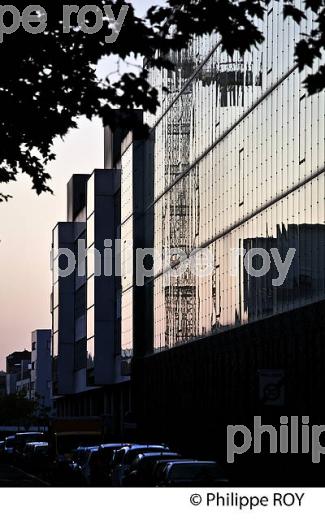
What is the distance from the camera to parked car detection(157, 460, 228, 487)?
28.4m

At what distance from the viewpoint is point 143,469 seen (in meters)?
34.1

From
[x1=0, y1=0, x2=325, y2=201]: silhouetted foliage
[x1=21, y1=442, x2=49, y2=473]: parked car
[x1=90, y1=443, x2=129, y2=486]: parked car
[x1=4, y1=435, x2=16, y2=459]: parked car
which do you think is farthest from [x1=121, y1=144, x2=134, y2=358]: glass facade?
[x1=0, y1=0, x2=325, y2=201]: silhouetted foliage

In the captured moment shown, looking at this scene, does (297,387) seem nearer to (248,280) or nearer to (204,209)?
(248,280)

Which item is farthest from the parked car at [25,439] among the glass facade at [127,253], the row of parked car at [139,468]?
the row of parked car at [139,468]

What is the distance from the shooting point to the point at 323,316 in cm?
4453

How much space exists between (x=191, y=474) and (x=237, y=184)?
99.0 ft

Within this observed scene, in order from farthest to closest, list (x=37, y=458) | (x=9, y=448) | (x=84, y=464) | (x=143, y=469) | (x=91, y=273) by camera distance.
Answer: (x=9, y=448)
(x=91, y=273)
(x=37, y=458)
(x=84, y=464)
(x=143, y=469)

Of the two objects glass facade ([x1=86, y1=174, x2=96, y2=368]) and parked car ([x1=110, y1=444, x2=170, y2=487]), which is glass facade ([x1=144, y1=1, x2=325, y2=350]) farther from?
glass facade ([x1=86, y1=174, x2=96, y2=368])

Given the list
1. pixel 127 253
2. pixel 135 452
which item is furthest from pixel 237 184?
pixel 127 253

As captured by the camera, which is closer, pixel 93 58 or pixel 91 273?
pixel 93 58

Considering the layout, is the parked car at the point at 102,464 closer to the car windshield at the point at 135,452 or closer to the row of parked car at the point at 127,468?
the row of parked car at the point at 127,468

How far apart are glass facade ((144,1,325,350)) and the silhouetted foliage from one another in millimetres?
29578

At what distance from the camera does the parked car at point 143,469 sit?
109 feet

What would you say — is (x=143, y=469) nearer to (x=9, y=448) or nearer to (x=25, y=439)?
(x=25, y=439)
